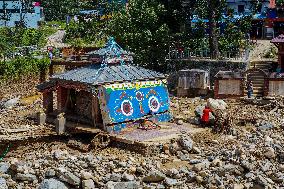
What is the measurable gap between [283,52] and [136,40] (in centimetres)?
1161

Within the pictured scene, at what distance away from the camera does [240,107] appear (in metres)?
32.9

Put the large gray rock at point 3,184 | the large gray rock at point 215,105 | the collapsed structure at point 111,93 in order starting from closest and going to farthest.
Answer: the large gray rock at point 3,184 < the collapsed structure at point 111,93 < the large gray rock at point 215,105

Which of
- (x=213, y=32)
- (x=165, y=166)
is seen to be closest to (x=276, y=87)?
(x=213, y=32)

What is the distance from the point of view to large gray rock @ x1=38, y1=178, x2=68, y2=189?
21.2 metres

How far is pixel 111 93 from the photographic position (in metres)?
26.8

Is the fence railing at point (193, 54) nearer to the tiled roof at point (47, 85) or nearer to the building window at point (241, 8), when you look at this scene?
the tiled roof at point (47, 85)

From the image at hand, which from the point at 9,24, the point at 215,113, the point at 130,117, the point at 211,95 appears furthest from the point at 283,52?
the point at 9,24

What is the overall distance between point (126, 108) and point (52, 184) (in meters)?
7.38

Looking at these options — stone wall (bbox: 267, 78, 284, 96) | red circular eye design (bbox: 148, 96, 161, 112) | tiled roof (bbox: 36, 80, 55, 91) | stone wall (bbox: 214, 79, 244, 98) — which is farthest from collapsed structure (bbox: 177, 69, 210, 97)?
tiled roof (bbox: 36, 80, 55, 91)

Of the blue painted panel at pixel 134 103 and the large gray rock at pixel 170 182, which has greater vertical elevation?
the blue painted panel at pixel 134 103

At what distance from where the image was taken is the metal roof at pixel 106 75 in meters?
27.0

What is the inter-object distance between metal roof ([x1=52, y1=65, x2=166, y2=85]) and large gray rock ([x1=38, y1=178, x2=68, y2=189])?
6561mm

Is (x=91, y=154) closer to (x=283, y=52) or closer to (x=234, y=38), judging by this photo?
(x=283, y=52)

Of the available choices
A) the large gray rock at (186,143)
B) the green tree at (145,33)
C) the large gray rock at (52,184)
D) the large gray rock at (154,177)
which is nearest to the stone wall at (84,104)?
the large gray rock at (186,143)
